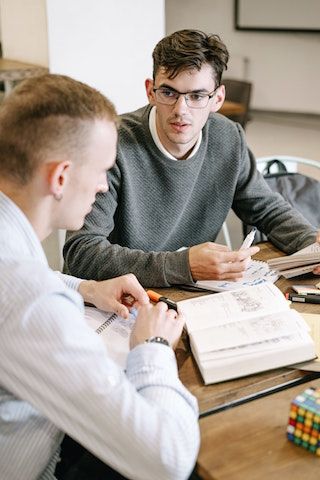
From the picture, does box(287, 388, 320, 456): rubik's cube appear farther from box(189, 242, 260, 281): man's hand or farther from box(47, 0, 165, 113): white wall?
box(47, 0, 165, 113): white wall

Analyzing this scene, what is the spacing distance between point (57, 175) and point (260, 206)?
1.17 metres

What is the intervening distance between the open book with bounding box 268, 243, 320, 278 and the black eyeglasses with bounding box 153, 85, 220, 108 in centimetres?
52

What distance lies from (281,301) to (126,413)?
0.54m

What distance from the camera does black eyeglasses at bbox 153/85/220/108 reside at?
5.57 feet

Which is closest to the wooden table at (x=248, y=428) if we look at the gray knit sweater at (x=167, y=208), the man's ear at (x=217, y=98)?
the gray knit sweater at (x=167, y=208)

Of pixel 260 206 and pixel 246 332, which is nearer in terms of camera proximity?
pixel 246 332

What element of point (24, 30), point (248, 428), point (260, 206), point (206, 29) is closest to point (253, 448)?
point (248, 428)

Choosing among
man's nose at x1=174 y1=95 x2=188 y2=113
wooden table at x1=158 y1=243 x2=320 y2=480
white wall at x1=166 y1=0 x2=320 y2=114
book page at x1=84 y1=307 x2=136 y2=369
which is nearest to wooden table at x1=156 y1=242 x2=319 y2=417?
wooden table at x1=158 y1=243 x2=320 y2=480

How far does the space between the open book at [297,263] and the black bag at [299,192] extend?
1.99ft

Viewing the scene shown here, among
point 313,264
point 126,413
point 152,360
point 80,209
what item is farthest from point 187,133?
point 126,413

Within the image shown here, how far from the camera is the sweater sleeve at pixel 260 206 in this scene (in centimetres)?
187

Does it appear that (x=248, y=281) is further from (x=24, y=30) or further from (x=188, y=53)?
(x=24, y=30)

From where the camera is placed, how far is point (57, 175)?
0.92 meters

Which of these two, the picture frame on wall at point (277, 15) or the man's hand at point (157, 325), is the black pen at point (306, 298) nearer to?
the man's hand at point (157, 325)
